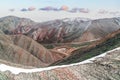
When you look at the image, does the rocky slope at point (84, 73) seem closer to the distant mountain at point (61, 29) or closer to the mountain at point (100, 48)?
the mountain at point (100, 48)

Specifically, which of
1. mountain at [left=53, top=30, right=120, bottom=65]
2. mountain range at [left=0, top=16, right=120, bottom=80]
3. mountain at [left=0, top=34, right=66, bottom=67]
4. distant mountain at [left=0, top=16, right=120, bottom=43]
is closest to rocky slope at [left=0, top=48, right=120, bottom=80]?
mountain at [left=53, top=30, right=120, bottom=65]

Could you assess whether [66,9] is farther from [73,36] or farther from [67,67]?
[67,67]

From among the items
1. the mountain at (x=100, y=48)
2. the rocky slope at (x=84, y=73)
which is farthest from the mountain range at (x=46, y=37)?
the rocky slope at (x=84, y=73)

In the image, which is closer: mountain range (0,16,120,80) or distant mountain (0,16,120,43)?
mountain range (0,16,120,80)

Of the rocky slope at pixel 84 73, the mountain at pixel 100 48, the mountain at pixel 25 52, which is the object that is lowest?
the mountain at pixel 25 52

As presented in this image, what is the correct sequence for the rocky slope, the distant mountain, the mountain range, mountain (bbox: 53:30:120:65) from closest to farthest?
the rocky slope, mountain (bbox: 53:30:120:65), the mountain range, the distant mountain

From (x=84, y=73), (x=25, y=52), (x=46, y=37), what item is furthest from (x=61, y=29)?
(x=84, y=73)

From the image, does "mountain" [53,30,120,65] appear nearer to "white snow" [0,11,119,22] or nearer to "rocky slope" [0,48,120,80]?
"rocky slope" [0,48,120,80]

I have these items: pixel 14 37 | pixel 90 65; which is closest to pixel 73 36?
pixel 14 37
